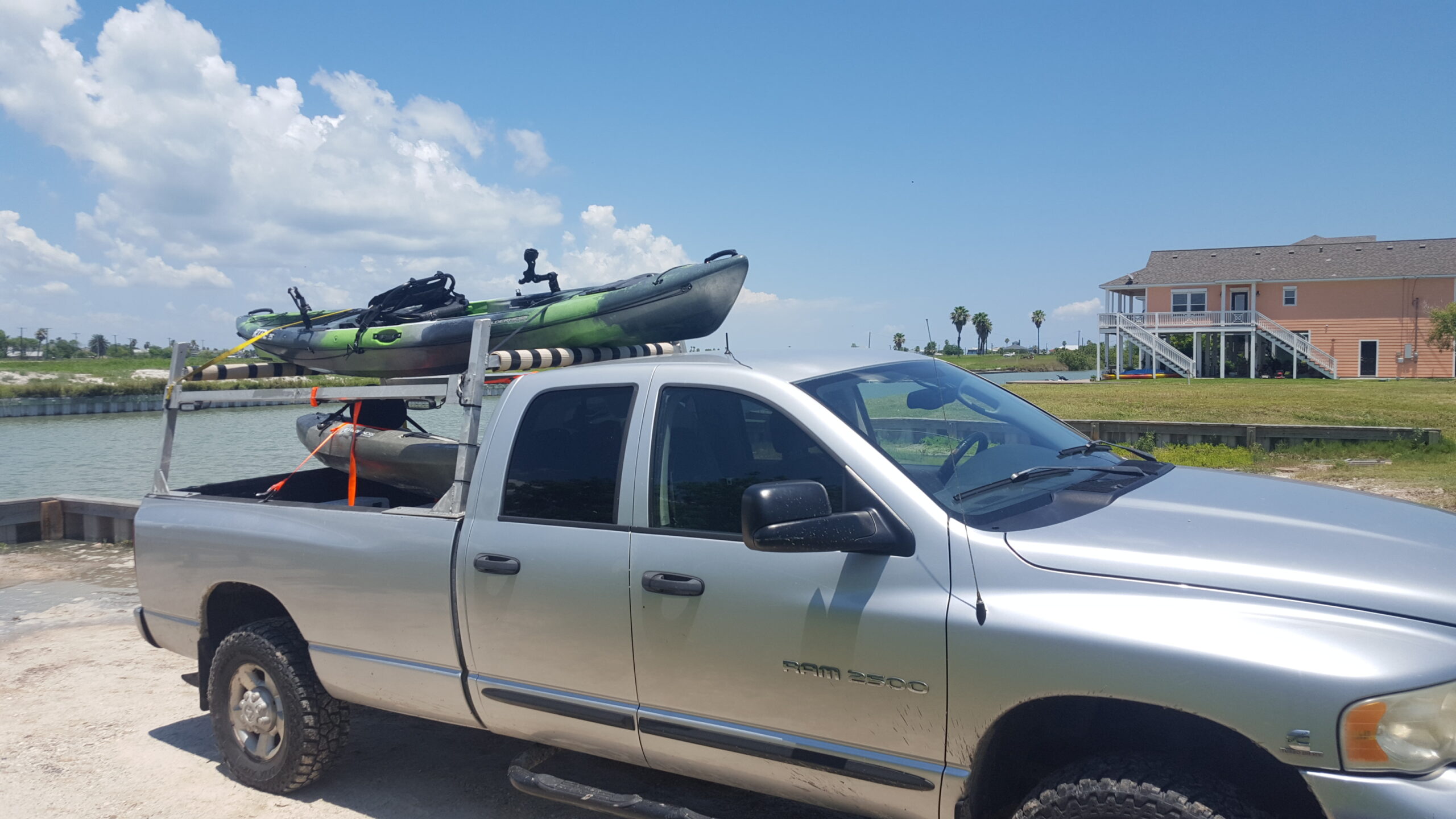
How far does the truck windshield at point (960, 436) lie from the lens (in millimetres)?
3150

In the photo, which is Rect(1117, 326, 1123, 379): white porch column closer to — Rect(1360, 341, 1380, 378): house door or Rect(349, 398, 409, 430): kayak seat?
Rect(1360, 341, 1380, 378): house door

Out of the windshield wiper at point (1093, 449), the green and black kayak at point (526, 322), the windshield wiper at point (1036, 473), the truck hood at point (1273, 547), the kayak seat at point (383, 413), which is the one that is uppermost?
the green and black kayak at point (526, 322)

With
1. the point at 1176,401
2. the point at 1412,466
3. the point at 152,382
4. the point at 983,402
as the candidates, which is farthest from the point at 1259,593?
the point at 152,382

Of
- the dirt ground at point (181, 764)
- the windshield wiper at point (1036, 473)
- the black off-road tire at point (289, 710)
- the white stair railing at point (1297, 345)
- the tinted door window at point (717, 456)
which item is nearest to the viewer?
the windshield wiper at point (1036, 473)

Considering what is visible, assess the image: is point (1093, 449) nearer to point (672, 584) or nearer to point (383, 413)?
point (672, 584)

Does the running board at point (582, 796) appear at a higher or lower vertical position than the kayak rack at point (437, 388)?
lower

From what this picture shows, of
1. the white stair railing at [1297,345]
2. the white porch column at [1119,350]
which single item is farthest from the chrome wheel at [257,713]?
the white stair railing at [1297,345]

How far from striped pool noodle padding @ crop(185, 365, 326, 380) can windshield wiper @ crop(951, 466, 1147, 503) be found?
3889 millimetres

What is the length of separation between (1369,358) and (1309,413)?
30815 mm

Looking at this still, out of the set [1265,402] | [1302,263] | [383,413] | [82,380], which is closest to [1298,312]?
[1302,263]

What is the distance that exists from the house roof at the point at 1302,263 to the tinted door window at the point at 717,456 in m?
49.7

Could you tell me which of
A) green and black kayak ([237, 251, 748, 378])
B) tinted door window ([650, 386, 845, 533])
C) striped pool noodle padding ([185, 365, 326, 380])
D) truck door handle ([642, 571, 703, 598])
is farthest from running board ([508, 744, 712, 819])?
striped pool noodle padding ([185, 365, 326, 380])

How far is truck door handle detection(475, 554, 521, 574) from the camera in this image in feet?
11.9

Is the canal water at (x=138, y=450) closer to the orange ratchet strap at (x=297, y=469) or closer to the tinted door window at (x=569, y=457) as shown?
the orange ratchet strap at (x=297, y=469)
